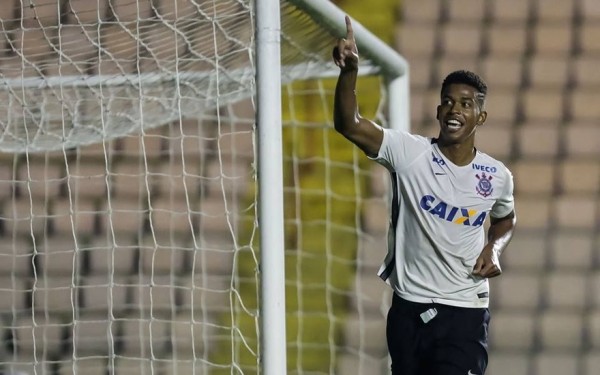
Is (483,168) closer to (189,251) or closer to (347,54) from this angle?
(347,54)

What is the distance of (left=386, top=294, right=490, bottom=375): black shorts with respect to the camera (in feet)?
6.61

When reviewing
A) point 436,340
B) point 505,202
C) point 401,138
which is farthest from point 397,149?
point 436,340

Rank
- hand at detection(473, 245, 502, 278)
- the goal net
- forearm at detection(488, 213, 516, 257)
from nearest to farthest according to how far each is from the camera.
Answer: hand at detection(473, 245, 502, 278), forearm at detection(488, 213, 516, 257), the goal net

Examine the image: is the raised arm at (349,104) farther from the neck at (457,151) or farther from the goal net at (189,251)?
the goal net at (189,251)

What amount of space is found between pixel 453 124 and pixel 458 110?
0.03 m

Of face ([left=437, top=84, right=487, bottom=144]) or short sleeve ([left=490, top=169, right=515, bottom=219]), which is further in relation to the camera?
short sleeve ([left=490, top=169, right=515, bottom=219])

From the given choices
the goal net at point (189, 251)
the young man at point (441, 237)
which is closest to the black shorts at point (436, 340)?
the young man at point (441, 237)

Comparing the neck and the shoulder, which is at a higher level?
the shoulder

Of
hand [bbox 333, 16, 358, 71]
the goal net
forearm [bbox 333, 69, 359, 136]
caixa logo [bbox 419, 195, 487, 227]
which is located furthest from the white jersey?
the goal net

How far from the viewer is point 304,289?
3414 mm

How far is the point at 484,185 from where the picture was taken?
204 centimetres

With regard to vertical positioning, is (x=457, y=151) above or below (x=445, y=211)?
above

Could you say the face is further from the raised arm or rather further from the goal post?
the goal post

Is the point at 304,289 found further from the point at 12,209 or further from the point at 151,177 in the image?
the point at 12,209
